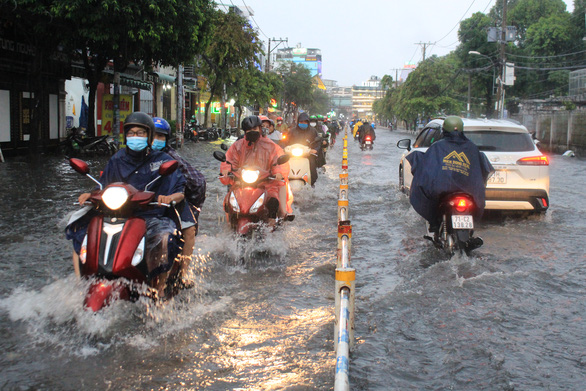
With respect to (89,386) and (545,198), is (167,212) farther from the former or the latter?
(545,198)

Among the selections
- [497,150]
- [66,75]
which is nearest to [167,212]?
[497,150]

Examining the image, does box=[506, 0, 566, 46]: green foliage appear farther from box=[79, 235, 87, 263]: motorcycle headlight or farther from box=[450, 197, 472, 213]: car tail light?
box=[79, 235, 87, 263]: motorcycle headlight

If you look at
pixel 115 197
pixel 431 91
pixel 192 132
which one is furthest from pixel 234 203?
pixel 431 91

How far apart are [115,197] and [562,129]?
35.9 meters

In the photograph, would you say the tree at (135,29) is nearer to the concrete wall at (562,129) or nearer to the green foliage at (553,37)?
the concrete wall at (562,129)

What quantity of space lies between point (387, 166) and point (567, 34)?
5198 cm

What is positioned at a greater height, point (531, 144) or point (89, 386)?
point (531, 144)

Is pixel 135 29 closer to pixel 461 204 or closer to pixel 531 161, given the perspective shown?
pixel 531 161

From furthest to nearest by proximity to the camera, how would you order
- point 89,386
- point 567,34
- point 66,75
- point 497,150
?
point 567,34 → point 66,75 → point 497,150 → point 89,386

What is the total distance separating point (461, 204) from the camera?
6555 millimetres

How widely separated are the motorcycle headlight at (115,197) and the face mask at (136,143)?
0.66m

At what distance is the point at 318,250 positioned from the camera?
748 cm

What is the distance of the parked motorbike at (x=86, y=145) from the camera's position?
22.0 metres

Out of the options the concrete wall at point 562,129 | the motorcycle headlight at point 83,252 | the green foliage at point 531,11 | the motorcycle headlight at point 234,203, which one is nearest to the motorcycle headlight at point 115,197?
the motorcycle headlight at point 83,252
